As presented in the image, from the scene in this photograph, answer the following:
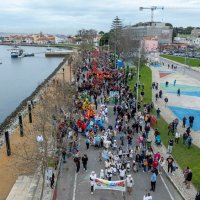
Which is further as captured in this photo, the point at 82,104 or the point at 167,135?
the point at 82,104

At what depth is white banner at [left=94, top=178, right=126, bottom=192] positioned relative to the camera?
16203mm

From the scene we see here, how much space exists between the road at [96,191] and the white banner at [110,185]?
0.35 metres

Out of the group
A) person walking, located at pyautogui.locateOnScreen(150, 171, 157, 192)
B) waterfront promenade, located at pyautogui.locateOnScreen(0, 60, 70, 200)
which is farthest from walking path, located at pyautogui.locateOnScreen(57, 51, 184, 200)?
waterfront promenade, located at pyautogui.locateOnScreen(0, 60, 70, 200)

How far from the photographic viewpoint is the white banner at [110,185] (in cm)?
1620

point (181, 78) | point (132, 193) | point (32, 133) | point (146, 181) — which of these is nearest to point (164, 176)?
point (146, 181)

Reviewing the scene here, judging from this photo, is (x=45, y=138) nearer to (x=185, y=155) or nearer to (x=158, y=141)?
(x=158, y=141)

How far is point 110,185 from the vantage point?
1625cm

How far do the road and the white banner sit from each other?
1.15 ft

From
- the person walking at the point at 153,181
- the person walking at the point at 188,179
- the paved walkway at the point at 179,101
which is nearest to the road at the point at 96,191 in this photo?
the person walking at the point at 153,181

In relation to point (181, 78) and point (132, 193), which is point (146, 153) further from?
point (181, 78)

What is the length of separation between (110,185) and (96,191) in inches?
35.5

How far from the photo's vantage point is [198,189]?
671 inches

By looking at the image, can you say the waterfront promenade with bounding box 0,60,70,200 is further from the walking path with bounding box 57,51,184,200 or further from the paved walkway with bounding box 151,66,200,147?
the paved walkway with bounding box 151,66,200,147

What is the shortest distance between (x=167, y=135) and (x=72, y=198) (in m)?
11.4
